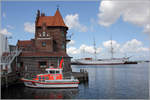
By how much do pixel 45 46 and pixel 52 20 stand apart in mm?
9331

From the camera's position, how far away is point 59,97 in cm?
2570

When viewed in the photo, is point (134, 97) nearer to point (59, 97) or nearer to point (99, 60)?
point (59, 97)

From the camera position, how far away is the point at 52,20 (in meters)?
45.4

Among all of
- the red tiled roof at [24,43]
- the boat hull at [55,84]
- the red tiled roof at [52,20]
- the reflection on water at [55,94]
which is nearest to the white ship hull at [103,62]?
the red tiled roof at [52,20]

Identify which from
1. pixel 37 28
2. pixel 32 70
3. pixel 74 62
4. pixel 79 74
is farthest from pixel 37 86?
pixel 74 62

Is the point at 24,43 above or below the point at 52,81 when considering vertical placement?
above

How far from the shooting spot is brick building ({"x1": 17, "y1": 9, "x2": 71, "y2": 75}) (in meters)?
36.9

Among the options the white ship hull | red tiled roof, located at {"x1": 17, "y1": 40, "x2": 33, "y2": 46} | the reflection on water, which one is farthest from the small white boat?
the white ship hull

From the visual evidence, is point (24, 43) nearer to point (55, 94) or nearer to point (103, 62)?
point (55, 94)

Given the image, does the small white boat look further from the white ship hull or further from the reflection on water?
the white ship hull

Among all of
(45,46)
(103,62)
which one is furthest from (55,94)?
(103,62)

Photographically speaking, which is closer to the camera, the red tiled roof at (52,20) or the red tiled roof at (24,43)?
the red tiled roof at (52,20)

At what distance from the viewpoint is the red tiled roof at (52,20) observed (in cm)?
4434

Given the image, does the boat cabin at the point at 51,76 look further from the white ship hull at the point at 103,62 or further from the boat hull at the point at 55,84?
the white ship hull at the point at 103,62
